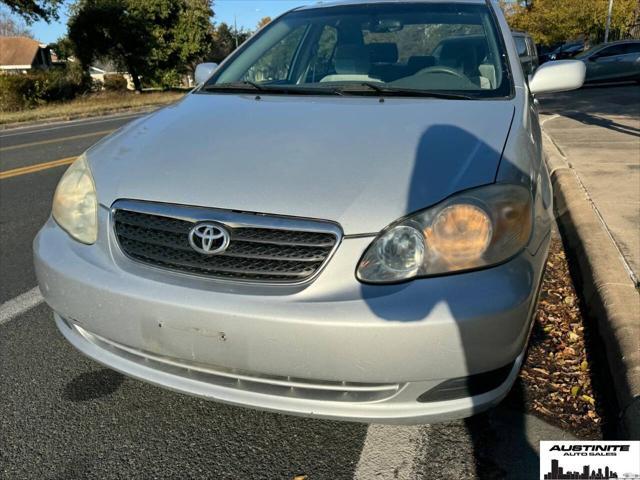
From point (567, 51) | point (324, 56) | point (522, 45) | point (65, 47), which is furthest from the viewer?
point (567, 51)

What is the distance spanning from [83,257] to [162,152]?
51 cm

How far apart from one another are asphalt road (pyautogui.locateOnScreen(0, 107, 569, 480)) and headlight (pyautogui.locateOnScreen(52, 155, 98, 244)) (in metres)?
0.75

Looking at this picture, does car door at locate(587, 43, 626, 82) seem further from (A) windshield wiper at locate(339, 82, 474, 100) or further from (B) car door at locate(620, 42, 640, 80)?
(A) windshield wiper at locate(339, 82, 474, 100)

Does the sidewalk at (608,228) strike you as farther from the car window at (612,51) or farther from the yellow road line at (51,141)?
the car window at (612,51)

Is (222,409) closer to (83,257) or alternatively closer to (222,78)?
(83,257)

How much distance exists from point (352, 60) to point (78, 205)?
1.78 metres

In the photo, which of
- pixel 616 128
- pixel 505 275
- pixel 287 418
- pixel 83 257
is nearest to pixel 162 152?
pixel 83 257

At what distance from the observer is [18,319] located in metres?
3.12

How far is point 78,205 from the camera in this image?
221 cm

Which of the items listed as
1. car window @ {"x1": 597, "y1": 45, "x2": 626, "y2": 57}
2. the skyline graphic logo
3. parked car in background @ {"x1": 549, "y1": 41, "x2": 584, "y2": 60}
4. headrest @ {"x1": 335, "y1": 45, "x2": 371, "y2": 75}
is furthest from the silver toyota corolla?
parked car in background @ {"x1": 549, "y1": 41, "x2": 584, "y2": 60}

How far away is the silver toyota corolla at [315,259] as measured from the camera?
1720 millimetres

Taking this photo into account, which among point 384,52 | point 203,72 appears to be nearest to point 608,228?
point 384,52

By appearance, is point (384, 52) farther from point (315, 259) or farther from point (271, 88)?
point (315, 259)

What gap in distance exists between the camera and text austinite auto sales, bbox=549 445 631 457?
176cm
